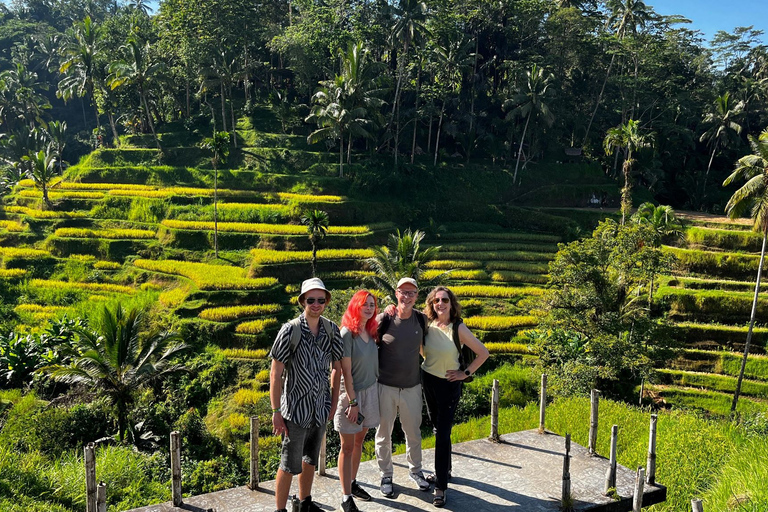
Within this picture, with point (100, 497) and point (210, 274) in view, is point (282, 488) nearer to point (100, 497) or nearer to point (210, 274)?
point (100, 497)

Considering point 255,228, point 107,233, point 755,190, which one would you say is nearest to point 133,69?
point 107,233

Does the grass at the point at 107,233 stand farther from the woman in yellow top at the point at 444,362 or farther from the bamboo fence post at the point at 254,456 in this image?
the woman in yellow top at the point at 444,362

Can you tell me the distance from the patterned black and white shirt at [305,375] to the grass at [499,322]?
1582cm

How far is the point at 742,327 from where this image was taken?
19.5 metres

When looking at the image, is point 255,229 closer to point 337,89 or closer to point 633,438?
point 337,89

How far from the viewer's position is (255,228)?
1000 inches

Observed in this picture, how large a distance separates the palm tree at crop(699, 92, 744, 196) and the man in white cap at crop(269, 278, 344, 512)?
39.0m

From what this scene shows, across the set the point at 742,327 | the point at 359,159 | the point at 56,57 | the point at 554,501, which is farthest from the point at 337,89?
the point at 56,57

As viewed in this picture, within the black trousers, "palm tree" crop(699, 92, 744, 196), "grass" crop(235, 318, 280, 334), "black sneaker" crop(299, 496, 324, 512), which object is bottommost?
"grass" crop(235, 318, 280, 334)

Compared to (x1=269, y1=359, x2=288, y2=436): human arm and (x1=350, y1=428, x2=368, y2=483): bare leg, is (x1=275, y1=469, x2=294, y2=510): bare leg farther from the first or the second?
(x1=350, y1=428, x2=368, y2=483): bare leg

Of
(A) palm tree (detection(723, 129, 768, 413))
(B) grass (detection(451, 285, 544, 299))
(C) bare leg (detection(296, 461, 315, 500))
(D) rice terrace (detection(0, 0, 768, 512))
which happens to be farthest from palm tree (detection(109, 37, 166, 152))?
(C) bare leg (detection(296, 461, 315, 500))

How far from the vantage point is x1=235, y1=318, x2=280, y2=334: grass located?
18625mm

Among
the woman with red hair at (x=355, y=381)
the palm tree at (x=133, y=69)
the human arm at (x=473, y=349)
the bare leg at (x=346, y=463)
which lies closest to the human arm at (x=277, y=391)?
the woman with red hair at (x=355, y=381)

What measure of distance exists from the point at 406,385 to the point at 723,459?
4903 millimetres
